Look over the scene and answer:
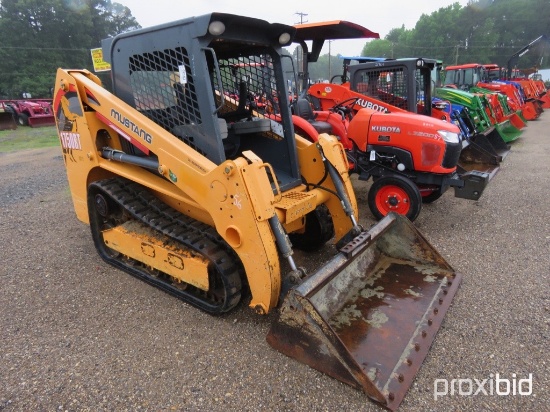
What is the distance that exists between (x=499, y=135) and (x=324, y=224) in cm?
666

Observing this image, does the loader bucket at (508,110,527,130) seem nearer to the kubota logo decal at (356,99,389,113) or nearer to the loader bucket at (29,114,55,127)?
the kubota logo decal at (356,99,389,113)

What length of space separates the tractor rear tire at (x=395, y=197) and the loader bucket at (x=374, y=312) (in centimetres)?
117

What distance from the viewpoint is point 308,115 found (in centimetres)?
575

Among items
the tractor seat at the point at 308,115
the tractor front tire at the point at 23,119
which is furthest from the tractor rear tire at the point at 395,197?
the tractor front tire at the point at 23,119

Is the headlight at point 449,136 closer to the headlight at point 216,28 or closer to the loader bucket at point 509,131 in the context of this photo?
the headlight at point 216,28

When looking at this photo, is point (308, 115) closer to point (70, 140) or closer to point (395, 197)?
point (395, 197)

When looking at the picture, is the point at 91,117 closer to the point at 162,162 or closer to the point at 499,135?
the point at 162,162

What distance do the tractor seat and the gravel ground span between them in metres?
2.16

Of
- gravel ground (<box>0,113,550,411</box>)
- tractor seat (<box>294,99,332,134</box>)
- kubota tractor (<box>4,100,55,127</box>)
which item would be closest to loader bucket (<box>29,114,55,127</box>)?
kubota tractor (<box>4,100,55,127</box>)

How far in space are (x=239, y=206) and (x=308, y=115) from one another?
3.65 m

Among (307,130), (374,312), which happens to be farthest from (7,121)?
(374,312)

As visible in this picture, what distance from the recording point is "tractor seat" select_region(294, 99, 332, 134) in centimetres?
553

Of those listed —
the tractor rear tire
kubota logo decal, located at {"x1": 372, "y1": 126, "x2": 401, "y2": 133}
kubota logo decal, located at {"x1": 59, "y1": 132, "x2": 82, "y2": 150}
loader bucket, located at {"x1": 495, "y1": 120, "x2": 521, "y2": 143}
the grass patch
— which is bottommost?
loader bucket, located at {"x1": 495, "y1": 120, "x2": 521, "y2": 143}

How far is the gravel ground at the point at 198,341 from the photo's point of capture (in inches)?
84.7
